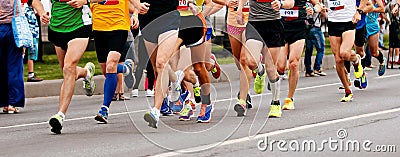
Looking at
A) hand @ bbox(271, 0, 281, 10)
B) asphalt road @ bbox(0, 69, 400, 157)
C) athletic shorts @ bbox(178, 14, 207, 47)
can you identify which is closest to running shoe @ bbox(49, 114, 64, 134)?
asphalt road @ bbox(0, 69, 400, 157)

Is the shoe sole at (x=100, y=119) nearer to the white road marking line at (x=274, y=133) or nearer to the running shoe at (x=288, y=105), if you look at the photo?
the white road marking line at (x=274, y=133)

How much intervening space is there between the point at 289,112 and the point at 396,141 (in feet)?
10.3

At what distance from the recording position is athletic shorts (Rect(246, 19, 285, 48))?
12688mm

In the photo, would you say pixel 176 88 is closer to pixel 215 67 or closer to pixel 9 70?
pixel 215 67

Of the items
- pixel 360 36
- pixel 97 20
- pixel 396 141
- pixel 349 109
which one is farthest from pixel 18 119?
pixel 360 36

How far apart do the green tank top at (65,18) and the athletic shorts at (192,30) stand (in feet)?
3.74

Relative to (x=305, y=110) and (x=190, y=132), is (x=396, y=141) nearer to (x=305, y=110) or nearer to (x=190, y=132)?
(x=190, y=132)

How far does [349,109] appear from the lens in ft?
44.5

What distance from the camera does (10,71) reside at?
14.6 metres

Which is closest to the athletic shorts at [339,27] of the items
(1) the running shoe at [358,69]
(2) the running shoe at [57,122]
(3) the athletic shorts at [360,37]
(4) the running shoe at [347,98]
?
(4) the running shoe at [347,98]

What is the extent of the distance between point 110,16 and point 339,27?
429 cm

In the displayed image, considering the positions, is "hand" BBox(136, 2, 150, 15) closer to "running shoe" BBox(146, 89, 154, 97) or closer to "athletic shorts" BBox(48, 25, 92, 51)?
"athletic shorts" BBox(48, 25, 92, 51)

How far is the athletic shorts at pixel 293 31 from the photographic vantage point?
1360 centimetres

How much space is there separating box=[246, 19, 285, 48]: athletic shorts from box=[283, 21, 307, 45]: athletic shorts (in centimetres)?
78
